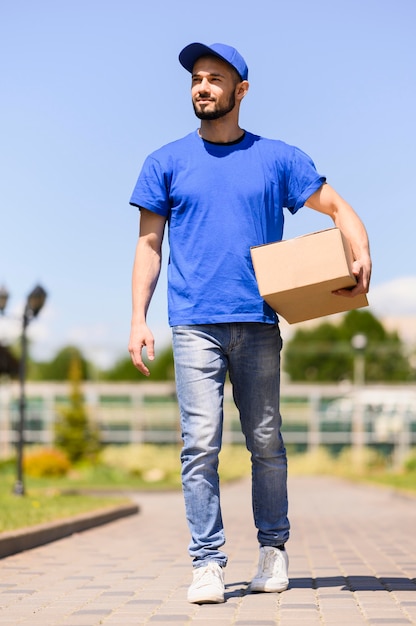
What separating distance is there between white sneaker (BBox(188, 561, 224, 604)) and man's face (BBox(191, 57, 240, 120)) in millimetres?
2002

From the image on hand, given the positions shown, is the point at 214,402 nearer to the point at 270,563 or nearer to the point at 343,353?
the point at 270,563

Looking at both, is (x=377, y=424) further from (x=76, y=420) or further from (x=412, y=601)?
(x=412, y=601)

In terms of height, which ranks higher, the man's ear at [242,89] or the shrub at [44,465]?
the man's ear at [242,89]

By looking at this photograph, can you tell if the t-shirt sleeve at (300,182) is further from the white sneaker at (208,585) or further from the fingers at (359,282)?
the white sneaker at (208,585)

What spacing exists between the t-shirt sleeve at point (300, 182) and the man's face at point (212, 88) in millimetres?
397

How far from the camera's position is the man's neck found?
523 centimetres

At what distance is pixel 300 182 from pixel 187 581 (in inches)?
96.5

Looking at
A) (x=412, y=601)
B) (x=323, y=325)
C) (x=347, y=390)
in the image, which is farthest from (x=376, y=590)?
(x=323, y=325)

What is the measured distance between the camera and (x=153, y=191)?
5.18m

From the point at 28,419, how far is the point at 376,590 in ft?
189

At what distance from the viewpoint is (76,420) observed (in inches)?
1992

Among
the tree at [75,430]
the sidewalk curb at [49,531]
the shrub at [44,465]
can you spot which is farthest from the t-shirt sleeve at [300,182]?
the tree at [75,430]

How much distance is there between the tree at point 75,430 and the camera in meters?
50.2

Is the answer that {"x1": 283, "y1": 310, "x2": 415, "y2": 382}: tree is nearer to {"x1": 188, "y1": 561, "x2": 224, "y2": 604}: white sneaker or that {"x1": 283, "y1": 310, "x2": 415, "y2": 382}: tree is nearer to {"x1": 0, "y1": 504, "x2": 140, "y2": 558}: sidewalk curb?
{"x1": 0, "y1": 504, "x2": 140, "y2": 558}: sidewalk curb
